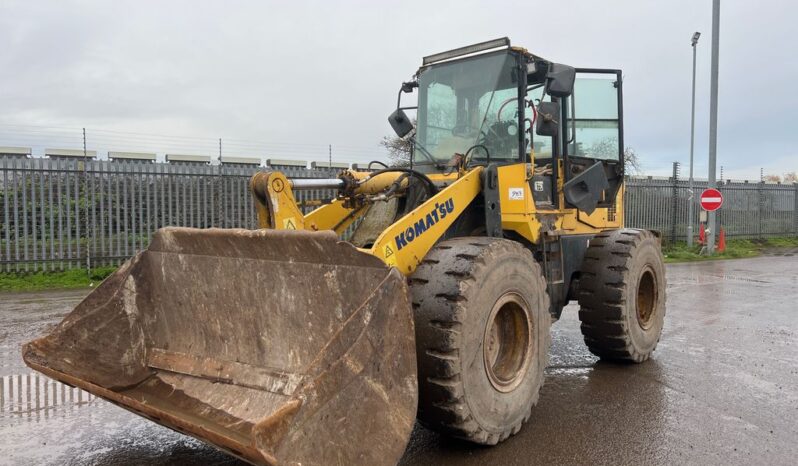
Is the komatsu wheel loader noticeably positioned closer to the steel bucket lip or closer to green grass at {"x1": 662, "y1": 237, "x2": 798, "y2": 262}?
the steel bucket lip

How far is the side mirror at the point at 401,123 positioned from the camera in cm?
606

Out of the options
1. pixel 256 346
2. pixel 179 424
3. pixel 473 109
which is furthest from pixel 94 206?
pixel 179 424

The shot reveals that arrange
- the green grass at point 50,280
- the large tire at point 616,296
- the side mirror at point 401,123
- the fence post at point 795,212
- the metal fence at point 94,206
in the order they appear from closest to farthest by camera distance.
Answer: the large tire at point 616,296
the side mirror at point 401,123
the green grass at point 50,280
the metal fence at point 94,206
the fence post at point 795,212

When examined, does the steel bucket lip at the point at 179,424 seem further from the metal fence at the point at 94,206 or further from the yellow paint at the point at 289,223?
the metal fence at the point at 94,206

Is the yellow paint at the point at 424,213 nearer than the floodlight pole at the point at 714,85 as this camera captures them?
Yes

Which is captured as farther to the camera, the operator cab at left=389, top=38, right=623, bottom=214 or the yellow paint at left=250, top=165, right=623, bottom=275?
the operator cab at left=389, top=38, right=623, bottom=214

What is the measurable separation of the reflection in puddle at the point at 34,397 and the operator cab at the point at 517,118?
12.1ft

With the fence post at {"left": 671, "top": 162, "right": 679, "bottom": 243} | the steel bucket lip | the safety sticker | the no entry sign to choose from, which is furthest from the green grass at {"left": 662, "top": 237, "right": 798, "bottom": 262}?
the steel bucket lip

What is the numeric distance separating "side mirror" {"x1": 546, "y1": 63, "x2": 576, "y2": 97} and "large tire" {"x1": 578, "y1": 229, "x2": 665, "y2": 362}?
185 cm

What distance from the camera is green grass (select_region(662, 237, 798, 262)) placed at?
58.2 feet

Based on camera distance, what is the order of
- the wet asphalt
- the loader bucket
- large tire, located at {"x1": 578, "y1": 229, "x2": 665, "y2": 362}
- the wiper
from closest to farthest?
1. the loader bucket
2. the wet asphalt
3. the wiper
4. large tire, located at {"x1": 578, "y1": 229, "x2": 665, "y2": 362}

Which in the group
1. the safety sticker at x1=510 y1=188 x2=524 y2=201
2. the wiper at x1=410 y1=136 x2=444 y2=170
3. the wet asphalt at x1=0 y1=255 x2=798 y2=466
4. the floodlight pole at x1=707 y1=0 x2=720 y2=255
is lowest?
the wet asphalt at x1=0 y1=255 x2=798 y2=466

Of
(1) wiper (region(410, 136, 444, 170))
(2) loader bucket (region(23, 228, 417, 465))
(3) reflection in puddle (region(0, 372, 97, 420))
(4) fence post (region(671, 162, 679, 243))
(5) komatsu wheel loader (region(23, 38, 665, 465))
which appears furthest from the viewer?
(4) fence post (region(671, 162, 679, 243))

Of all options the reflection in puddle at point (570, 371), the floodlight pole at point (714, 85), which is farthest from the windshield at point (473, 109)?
the floodlight pole at point (714, 85)
